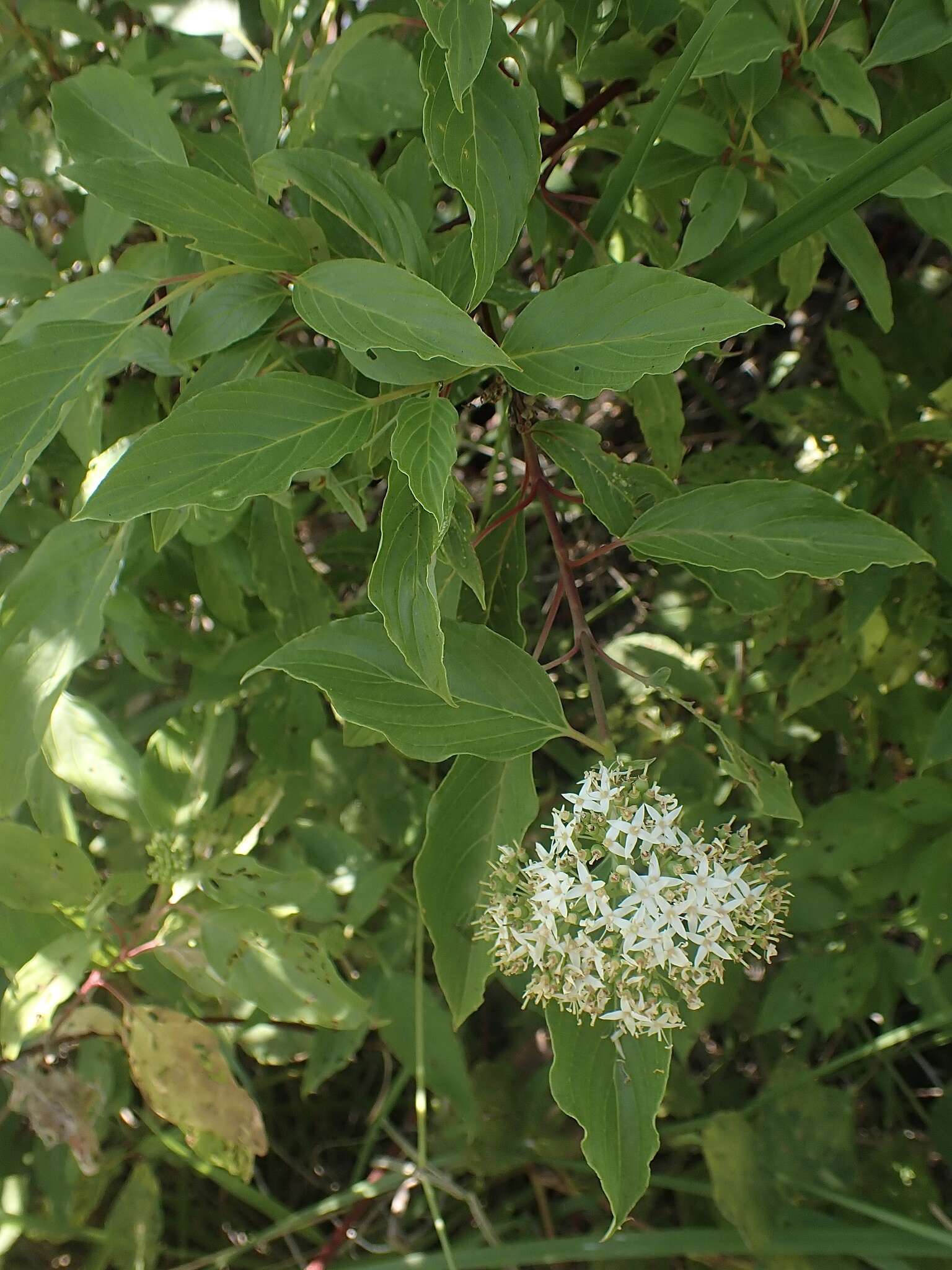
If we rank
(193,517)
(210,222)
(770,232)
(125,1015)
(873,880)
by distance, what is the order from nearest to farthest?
(210,222)
(770,232)
(193,517)
(125,1015)
(873,880)

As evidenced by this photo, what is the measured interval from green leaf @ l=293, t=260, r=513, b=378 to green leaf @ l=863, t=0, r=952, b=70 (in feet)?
1.39

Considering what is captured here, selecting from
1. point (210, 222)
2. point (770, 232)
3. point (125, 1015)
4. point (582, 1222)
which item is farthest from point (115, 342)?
point (582, 1222)

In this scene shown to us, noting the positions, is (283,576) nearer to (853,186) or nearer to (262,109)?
(262,109)

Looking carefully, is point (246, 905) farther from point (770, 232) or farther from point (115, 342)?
point (770, 232)

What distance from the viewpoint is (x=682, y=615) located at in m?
1.44

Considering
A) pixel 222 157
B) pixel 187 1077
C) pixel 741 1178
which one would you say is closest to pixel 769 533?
pixel 222 157

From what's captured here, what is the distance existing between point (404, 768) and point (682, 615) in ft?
1.52

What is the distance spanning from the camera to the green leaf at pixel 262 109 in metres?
0.79

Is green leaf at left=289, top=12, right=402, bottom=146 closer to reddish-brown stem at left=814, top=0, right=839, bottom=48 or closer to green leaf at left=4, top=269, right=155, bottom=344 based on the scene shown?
green leaf at left=4, top=269, right=155, bottom=344

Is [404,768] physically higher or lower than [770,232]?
lower

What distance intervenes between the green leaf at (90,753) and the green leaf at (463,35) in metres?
0.70

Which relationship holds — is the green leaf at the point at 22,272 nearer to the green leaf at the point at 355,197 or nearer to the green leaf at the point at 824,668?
the green leaf at the point at 355,197

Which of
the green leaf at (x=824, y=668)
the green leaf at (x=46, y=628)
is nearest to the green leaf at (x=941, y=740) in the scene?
the green leaf at (x=824, y=668)

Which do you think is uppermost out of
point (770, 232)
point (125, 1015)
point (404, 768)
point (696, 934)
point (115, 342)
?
point (115, 342)
